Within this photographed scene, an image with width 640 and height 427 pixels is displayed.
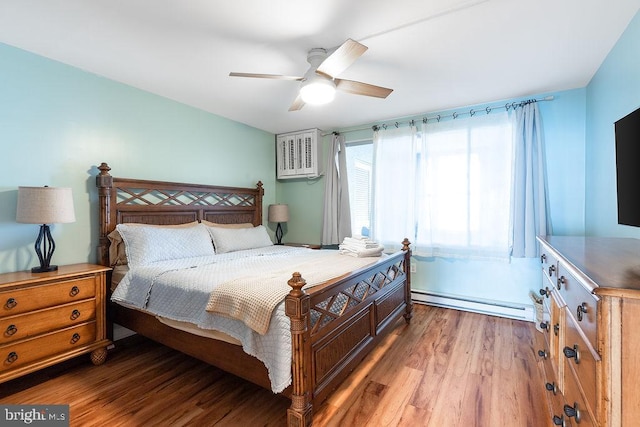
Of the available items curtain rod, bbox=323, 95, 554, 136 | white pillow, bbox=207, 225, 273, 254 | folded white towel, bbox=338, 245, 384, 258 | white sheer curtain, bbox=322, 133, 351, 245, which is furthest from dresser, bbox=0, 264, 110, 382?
curtain rod, bbox=323, 95, 554, 136

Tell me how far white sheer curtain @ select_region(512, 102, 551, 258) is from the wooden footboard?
1.43 m

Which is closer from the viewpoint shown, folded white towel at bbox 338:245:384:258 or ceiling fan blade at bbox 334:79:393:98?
ceiling fan blade at bbox 334:79:393:98

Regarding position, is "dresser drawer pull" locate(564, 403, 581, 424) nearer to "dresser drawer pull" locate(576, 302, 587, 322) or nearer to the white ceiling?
"dresser drawer pull" locate(576, 302, 587, 322)

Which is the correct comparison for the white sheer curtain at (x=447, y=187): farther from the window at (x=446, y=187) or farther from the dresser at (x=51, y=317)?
the dresser at (x=51, y=317)

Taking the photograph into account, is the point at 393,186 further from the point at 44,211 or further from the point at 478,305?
the point at 44,211

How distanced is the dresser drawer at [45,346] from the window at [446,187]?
10.0 ft

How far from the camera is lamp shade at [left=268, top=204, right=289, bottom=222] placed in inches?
169

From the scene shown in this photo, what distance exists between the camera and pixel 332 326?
1.76m

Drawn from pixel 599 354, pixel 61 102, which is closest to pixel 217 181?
pixel 61 102

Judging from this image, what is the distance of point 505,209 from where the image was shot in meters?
3.07

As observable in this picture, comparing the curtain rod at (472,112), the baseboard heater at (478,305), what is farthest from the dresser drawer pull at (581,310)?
the curtain rod at (472,112)

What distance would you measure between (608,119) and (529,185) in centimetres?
83

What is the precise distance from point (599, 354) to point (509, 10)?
6.14 feet

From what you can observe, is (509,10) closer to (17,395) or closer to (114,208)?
(114,208)
